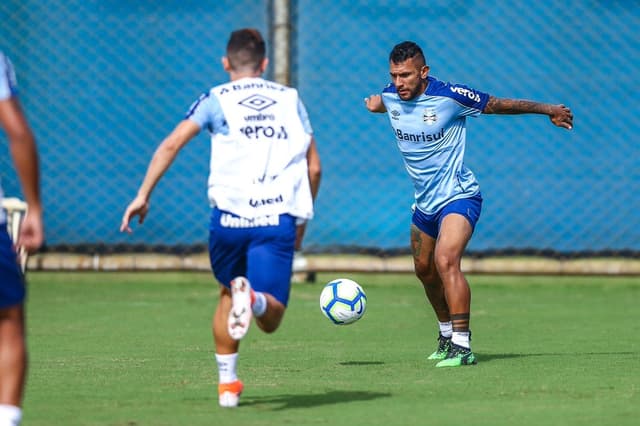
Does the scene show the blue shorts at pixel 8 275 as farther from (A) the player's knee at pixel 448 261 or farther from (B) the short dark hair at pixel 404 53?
(B) the short dark hair at pixel 404 53

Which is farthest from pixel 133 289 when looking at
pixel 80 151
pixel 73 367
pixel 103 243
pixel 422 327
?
pixel 73 367

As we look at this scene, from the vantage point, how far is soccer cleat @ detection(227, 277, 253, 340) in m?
6.11

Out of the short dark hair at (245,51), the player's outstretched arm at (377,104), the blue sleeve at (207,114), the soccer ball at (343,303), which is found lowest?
the soccer ball at (343,303)

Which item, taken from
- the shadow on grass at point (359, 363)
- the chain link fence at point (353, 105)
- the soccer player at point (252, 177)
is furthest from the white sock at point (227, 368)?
the chain link fence at point (353, 105)

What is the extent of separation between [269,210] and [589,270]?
25.7ft

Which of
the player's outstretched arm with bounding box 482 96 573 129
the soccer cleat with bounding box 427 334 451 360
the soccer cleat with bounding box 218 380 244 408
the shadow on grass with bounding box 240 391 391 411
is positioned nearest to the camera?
the soccer cleat with bounding box 218 380 244 408

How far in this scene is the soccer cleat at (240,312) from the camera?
20.0ft

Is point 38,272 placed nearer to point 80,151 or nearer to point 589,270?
point 80,151

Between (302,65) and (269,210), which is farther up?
(302,65)

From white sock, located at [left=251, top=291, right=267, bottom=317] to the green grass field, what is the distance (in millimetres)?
491

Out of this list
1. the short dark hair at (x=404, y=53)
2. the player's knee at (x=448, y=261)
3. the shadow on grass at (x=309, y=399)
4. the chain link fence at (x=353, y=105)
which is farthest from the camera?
the chain link fence at (x=353, y=105)

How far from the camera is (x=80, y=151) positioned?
45.4ft

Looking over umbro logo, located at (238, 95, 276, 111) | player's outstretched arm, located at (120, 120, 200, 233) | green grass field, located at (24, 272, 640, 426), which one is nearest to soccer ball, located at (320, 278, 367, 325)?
green grass field, located at (24, 272, 640, 426)

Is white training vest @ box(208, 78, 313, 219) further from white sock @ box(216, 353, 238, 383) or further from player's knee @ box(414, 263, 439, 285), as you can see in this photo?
player's knee @ box(414, 263, 439, 285)
